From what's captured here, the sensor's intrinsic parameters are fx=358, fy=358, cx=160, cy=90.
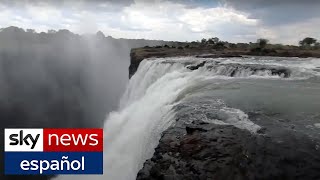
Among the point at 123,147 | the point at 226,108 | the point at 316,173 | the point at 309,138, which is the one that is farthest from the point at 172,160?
the point at 123,147

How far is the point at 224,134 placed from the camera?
→ 1012 cm

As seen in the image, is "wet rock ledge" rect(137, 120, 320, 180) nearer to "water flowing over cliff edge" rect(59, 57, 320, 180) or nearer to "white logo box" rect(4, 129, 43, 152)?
"water flowing over cliff edge" rect(59, 57, 320, 180)

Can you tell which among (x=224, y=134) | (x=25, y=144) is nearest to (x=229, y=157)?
(x=224, y=134)

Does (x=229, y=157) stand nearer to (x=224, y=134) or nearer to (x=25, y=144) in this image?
(x=224, y=134)

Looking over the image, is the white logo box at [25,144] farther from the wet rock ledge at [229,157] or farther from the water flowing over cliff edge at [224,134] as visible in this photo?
the wet rock ledge at [229,157]

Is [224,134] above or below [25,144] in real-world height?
above

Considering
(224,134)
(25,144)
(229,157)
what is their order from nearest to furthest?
(229,157)
(224,134)
(25,144)

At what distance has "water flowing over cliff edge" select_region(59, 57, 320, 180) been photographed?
27.7 feet

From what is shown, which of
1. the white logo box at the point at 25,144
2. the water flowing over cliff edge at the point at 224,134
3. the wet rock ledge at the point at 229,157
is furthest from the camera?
the white logo box at the point at 25,144

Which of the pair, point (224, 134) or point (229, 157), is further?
point (224, 134)

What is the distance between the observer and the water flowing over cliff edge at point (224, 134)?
8438 mm

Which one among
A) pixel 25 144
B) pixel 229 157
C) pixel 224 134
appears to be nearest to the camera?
pixel 229 157

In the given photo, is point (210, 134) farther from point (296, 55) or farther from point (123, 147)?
point (296, 55)

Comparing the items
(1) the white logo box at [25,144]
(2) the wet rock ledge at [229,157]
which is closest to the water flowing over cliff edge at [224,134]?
(2) the wet rock ledge at [229,157]
